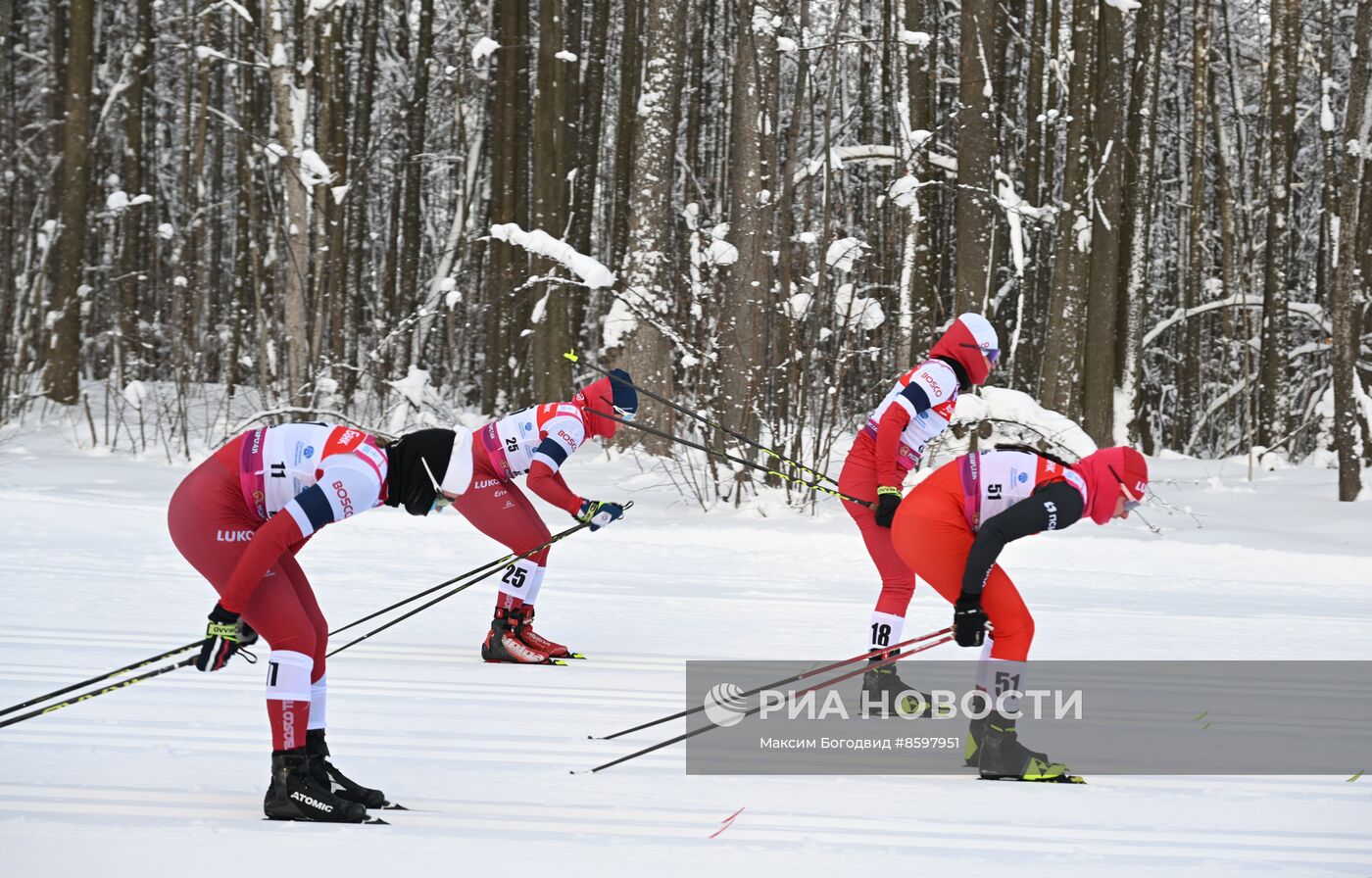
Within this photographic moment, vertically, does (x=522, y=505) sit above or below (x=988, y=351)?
below

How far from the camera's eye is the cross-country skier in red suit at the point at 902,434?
6.20 metres

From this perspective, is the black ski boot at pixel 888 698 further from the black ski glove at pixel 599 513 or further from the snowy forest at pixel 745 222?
the snowy forest at pixel 745 222

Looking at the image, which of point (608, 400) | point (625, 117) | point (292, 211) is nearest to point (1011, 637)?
point (608, 400)

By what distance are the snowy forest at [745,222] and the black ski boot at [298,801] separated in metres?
7.83

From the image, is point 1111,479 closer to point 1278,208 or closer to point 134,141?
point 1278,208

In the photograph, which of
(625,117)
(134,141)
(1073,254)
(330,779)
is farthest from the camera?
(134,141)

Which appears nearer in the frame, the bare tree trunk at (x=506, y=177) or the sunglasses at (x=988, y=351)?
the sunglasses at (x=988, y=351)

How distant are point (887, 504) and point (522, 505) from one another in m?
2.34

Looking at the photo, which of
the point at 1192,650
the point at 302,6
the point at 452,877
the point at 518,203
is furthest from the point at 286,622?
the point at 302,6

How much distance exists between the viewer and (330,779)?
A: 4.59 meters

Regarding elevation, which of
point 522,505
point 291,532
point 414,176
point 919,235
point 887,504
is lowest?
point 522,505

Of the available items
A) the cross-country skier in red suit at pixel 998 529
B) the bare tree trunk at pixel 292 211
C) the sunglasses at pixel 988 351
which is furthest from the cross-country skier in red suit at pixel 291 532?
the bare tree trunk at pixel 292 211

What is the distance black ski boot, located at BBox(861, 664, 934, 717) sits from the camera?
19.8 feet

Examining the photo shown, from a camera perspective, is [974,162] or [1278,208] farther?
[1278,208]
